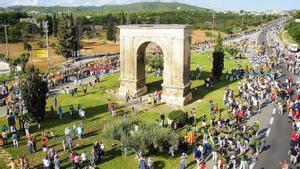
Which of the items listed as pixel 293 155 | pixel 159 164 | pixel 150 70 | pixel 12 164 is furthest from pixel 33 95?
pixel 150 70

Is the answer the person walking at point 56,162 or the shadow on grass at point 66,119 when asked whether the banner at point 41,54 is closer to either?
the shadow on grass at point 66,119

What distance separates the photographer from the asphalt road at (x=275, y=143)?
21.3 m

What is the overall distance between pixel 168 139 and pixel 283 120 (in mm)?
11821

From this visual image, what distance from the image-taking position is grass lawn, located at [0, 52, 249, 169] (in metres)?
22.1

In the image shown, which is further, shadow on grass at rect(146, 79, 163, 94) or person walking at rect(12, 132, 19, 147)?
shadow on grass at rect(146, 79, 163, 94)

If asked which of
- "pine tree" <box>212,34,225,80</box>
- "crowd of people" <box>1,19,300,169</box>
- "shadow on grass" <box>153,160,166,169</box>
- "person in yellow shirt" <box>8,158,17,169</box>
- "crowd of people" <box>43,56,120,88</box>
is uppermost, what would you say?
"pine tree" <box>212,34,225,80</box>

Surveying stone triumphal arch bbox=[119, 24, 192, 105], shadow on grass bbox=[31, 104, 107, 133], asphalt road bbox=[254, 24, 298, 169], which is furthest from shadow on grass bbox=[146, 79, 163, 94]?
asphalt road bbox=[254, 24, 298, 169]

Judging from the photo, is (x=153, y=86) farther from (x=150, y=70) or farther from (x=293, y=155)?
(x=293, y=155)

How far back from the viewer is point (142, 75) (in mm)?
37062

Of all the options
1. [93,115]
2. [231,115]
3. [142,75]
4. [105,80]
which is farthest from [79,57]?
[231,115]

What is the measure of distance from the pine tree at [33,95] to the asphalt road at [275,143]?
56.1 ft

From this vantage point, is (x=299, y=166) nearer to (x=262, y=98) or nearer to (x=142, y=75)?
(x=262, y=98)

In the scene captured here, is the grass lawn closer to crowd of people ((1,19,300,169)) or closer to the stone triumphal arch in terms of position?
crowd of people ((1,19,300,169))

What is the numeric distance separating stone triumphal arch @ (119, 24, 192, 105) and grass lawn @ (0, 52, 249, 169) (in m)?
1.70
